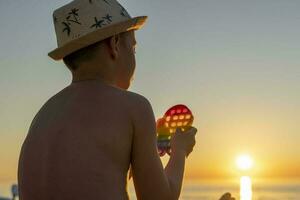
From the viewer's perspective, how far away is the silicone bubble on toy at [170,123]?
11.7ft

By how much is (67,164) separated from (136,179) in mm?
336

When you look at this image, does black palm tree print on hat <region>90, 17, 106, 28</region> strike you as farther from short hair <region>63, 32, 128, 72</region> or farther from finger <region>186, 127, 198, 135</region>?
finger <region>186, 127, 198, 135</region>

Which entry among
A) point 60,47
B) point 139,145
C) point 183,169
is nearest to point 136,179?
point 139,145

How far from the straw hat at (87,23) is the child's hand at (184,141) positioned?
0.65 m

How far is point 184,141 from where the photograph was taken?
3.43 metres

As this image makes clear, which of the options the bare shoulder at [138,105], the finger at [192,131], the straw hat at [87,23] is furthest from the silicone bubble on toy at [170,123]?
the straw hat at [87,23]

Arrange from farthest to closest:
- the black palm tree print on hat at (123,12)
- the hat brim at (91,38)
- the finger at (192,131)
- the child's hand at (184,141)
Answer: the finger at (192,131), the child's hand at (184,141), the black palm tree print on hat at (123,12), the hat brim at (91,38)

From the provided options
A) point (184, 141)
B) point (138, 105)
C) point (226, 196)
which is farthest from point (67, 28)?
point (226, 196)

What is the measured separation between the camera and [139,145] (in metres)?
2.98

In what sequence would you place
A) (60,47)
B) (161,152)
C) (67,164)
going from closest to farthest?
(67,164) < (60,47) < (161,152)

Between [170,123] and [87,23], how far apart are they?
2.86 ft

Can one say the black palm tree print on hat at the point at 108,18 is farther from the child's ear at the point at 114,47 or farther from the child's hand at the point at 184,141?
the child's hand at the point at 184,141

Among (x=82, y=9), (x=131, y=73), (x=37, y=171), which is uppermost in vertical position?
(x=82, y=9)

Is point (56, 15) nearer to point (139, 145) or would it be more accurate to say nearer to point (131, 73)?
point (131, 73)
